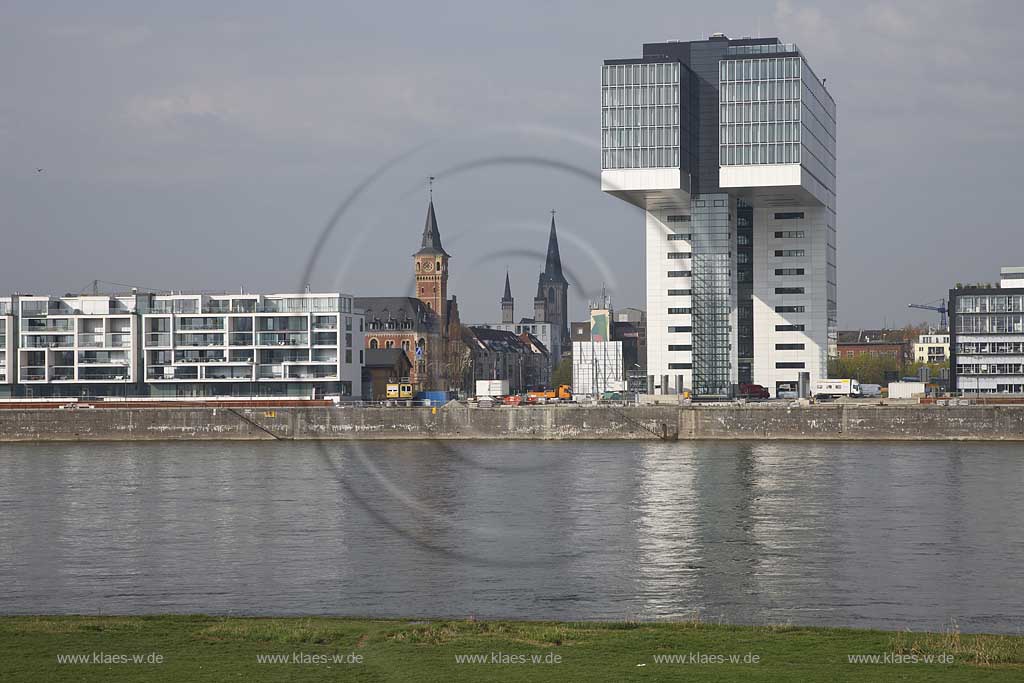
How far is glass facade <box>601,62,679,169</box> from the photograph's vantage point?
17875cm

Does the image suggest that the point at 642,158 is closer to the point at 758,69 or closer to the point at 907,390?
the point at 758,69

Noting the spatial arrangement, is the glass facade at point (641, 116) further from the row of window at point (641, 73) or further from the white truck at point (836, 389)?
the white truck at point (836, 389)

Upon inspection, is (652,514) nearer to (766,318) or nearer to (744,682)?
(744,682)

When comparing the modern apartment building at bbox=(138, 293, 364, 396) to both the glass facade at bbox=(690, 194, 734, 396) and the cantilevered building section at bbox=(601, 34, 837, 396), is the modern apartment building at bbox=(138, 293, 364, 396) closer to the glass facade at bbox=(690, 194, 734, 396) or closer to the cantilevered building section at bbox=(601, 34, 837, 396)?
the cantilevered building section at bbox=(601, 34, 837, 396)

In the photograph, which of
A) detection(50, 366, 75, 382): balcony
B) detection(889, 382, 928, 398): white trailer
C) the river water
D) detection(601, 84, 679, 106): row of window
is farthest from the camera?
detection(601, 84, 679, 106): row of window

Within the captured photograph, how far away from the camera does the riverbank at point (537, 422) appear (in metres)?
133

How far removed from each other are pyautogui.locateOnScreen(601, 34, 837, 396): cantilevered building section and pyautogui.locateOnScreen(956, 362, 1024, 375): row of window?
22.0 metres

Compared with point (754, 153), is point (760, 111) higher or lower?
higher

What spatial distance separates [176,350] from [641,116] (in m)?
73.4

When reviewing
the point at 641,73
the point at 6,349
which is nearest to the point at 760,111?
the point at 641,73

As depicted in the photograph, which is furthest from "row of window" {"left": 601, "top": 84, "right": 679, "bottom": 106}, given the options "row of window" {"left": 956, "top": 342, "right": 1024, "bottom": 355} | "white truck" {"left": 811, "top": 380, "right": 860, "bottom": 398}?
"row of window" {"left": 956, "top": 342, "right": 1024, "bottom": 355}

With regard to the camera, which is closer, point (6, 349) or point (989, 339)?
point (6, 349)

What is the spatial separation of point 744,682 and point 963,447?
340 feet

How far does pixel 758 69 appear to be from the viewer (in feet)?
587
